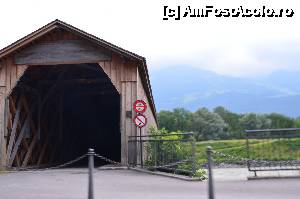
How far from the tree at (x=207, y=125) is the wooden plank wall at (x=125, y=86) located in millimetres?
71761

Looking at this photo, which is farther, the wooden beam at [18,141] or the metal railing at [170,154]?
the wooden beam at [18,141]

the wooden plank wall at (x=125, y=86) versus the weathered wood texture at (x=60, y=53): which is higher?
the weathered wood texture at (x=60, y=53)

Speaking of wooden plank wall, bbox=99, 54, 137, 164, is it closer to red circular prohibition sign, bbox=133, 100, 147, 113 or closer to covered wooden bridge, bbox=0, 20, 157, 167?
covered wooden bridge, bbox=0, 20, 157, 167

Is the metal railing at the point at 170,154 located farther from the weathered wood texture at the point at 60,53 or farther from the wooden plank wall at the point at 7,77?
the wooden plank wall at the point at 7,77

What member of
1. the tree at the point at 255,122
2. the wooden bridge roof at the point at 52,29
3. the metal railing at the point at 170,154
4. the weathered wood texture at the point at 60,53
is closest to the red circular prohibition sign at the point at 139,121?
the metal railing at the point at 170,154

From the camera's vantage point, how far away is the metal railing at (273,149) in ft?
40.6

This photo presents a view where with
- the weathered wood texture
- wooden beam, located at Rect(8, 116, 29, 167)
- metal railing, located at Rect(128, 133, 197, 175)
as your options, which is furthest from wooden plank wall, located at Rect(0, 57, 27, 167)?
metal railing, located at Rect(128, 133, 197, 175)

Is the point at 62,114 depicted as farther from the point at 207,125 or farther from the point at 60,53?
the point at 207,125

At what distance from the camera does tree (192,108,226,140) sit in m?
90.1

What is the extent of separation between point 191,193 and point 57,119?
614 inches

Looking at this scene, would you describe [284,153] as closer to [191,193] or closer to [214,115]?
[191,193]

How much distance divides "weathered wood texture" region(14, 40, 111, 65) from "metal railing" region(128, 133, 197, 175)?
4004 millimetres

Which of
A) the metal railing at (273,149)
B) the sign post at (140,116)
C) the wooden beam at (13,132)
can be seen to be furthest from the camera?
the wooden beam at (13,132)

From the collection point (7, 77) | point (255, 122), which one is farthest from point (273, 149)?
point (255, 122)
